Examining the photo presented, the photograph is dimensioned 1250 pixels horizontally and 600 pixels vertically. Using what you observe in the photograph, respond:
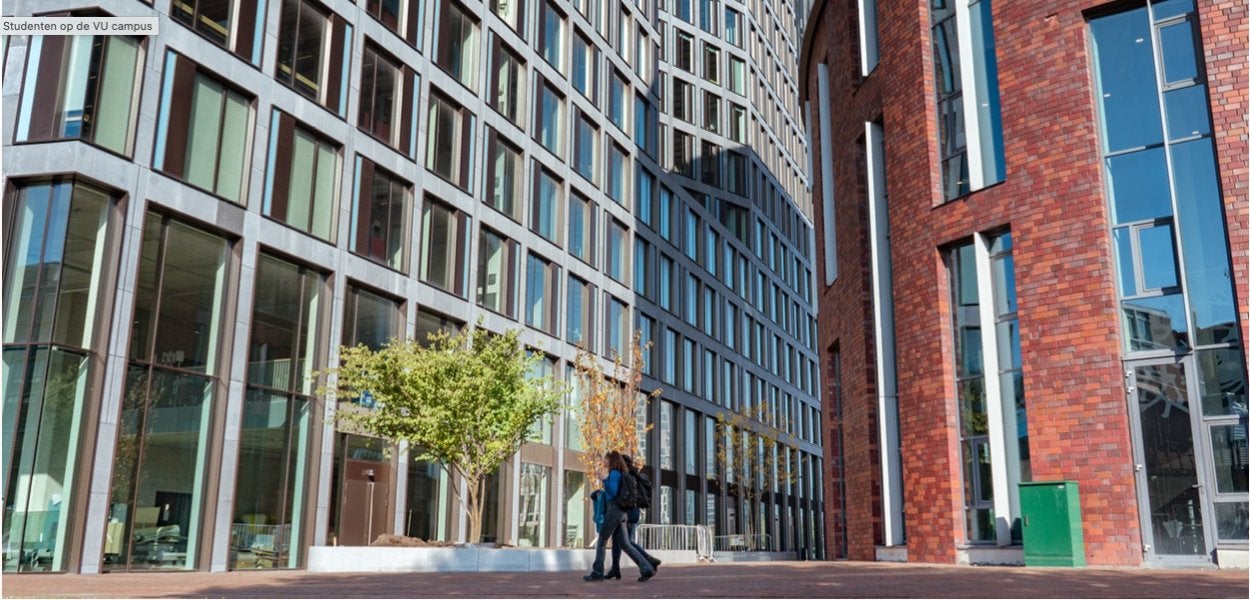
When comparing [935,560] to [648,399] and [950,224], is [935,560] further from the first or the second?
[648,399]

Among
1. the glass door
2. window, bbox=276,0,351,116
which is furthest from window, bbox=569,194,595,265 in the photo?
the glass door

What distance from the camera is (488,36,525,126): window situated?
3338cm

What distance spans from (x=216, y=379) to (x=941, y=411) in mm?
13738

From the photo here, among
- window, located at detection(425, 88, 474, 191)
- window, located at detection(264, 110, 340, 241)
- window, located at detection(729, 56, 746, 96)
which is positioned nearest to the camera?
window, located at detection(264, 110, 340, 241)

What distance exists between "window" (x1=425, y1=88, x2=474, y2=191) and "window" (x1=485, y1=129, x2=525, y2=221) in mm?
1186

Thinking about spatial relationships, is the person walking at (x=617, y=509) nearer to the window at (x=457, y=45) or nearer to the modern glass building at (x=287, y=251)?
the modern glass building at (x=287, y=251)

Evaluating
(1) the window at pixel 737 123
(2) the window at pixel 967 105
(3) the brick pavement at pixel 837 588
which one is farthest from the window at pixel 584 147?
(3) the brick pavement at pixel 837 588

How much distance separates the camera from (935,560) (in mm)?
17562

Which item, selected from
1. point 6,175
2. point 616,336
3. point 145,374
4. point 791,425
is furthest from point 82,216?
point 791,425

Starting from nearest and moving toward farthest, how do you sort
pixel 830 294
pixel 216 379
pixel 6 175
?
pixel 6 175 < pixel 216 379 < pixel 830 294

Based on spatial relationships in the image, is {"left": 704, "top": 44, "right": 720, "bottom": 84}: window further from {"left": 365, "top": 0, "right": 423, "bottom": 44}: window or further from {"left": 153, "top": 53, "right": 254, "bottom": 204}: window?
{"left": 153, "top": 53, "right": 254, "bottom": 204}: window

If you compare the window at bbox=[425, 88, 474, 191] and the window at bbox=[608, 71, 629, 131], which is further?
the window at bbox=[608, 71, 629, 131]

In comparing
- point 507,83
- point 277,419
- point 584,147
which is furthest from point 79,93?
point 584,147

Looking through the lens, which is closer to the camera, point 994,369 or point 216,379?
point 994,369
